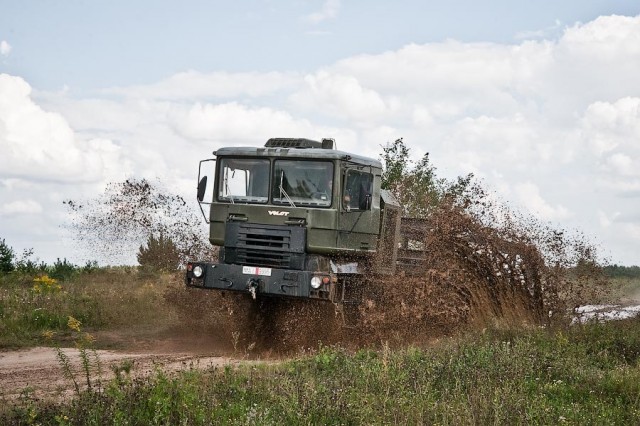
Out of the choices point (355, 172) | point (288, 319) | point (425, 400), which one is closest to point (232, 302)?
point (288, 319)

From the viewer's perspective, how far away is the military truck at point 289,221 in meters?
15.0

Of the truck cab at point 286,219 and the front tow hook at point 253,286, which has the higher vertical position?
the truck cab at point 286,219

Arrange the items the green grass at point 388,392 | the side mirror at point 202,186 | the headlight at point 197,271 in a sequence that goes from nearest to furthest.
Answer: the green grass at point 388,392 → the headlight at point 197,271 → the side mirror at point 202,186

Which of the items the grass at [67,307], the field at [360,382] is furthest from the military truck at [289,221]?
the grass at [67,307]

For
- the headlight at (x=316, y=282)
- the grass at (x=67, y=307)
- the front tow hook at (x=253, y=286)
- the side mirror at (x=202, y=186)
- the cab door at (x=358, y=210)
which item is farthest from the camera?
the grass at (x=67, y=307)

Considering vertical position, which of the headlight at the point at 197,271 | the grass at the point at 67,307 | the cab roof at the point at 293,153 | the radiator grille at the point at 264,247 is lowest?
the grass at the point at 67,307

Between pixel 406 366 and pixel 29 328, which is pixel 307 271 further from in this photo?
pixel 29 328

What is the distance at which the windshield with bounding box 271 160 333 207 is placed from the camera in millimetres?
15062

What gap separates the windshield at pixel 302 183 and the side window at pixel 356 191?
1.19ft

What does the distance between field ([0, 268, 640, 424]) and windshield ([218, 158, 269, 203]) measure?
2.36 m

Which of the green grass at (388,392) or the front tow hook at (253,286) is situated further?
the front tow hook at (253,286)

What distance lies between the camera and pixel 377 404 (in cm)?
912

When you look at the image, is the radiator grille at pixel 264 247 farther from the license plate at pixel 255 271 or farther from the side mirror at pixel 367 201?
the side mirror at pixel 367 201

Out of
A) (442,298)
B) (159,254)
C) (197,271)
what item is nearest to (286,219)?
(197,271)
